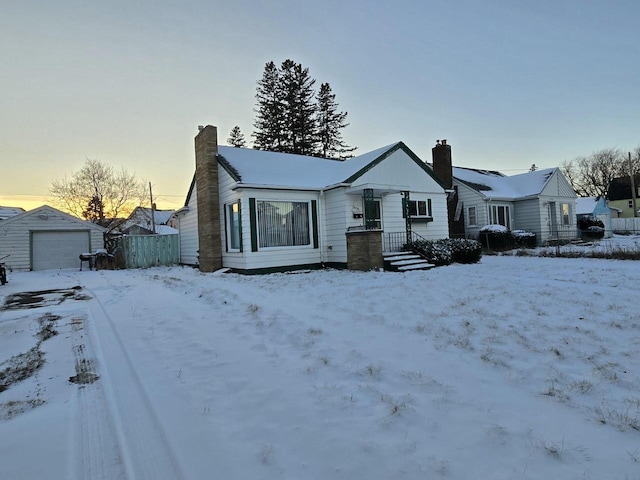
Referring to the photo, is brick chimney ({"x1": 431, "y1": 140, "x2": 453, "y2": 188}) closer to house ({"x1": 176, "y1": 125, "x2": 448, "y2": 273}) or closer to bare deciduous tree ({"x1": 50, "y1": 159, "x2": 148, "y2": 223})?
house ({"x1": 176, "y1": 125, "x2": 448, "y2": 273})

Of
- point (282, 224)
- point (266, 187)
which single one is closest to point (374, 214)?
point (282, 224)

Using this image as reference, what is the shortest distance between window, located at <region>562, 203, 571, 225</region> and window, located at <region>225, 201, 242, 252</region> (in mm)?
22459

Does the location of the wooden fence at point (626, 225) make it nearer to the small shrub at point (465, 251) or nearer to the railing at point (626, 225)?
the railing at point (626, 225)

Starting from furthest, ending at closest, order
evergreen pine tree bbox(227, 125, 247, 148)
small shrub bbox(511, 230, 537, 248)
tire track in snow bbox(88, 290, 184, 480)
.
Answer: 1. evergreen pine tree bbox(227, 125, 247, 148)
2. small shrub bbox(511, 230, 537, 248)
3. tire track in snow bbox(88, 290, 184, 480)

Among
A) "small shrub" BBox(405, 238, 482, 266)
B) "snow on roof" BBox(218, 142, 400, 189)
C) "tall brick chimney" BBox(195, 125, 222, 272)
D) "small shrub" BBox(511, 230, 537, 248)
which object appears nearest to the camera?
→ "small shrub" BBox(405, 238, 482, 266)

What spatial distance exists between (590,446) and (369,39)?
14296 millimetres

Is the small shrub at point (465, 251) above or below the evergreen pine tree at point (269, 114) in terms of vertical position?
below

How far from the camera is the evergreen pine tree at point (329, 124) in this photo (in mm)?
35594

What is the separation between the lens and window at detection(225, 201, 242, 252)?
12.9m

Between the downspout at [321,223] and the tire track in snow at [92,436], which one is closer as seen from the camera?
the tire track in snow at [92,436]

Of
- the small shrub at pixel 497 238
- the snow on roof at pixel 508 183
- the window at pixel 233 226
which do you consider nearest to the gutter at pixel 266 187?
the window at pixel 233 226

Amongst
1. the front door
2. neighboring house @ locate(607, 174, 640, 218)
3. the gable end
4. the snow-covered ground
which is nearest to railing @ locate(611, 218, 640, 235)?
neighboring house @ locate(607, 174, 640, 218)

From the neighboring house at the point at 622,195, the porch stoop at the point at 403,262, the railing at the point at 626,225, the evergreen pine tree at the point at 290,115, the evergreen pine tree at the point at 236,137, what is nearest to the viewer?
the porch stoop at the point at 403,262

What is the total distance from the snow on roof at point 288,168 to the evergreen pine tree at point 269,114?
1967 cm
